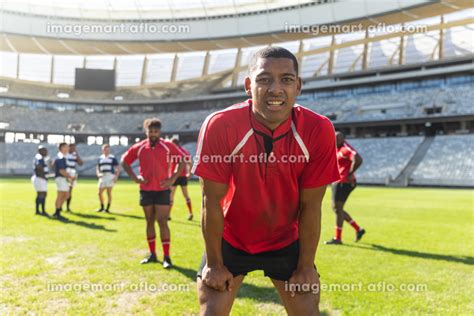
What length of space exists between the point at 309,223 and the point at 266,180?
383mm

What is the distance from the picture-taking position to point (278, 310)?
382 centimetres

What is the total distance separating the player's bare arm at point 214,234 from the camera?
2.20 meters

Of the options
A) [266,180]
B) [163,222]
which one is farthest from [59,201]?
[266,180]

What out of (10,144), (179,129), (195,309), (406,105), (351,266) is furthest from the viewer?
(179,129)

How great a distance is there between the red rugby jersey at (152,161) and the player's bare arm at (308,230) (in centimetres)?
368

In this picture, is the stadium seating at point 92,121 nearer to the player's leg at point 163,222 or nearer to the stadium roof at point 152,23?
the stadium roof at point 152,23

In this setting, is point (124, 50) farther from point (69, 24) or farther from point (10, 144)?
point (10, 144)

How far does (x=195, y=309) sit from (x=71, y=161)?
9.75m

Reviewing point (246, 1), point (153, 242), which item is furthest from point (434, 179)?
point (153, 242)

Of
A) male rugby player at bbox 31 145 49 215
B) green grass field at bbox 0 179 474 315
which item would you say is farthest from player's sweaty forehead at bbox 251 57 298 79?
male rugby player at bbox 31 145 49 215

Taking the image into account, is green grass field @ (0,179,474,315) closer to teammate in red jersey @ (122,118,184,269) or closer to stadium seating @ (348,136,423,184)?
teammate in red jersey @ (122,118,184,269)

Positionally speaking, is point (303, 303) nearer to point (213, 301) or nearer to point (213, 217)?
point (213, 301)

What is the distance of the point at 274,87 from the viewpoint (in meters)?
2.06

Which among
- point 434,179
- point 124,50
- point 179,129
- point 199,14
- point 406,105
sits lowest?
point 434,179
